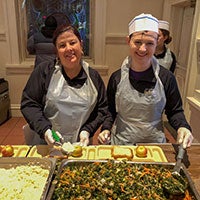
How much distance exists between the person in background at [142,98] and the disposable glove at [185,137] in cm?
7

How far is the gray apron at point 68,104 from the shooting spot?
137 centimetres

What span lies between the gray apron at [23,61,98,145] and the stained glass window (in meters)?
2.32

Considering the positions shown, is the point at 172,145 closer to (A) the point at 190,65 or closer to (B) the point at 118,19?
(A) the point at 190,65

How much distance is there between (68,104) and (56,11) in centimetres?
251

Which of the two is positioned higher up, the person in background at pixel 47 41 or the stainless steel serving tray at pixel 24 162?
the person in background at pixel 47 41

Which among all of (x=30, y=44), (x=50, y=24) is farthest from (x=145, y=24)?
(x=30, y=44)

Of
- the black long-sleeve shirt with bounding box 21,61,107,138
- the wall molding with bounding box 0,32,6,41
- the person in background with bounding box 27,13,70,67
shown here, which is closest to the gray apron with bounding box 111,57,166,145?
the black long-sleeve shirt with bounding box 21,61,107,138

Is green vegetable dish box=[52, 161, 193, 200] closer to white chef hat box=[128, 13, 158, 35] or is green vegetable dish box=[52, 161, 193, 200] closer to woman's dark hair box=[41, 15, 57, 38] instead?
white chef hat box=[128, 13, 158, 35]

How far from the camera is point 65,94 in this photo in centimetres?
138

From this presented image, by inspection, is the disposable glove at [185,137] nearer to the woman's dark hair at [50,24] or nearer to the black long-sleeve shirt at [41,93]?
the black long-sleeve shirt at [41,93]

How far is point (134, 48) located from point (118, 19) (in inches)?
88.3

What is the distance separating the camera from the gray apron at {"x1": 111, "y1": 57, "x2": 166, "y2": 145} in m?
1.37

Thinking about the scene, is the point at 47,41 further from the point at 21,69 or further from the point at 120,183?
the point at 120,183

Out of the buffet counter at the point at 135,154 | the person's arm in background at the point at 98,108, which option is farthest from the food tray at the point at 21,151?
the person's arm in background at the point at 98,108
